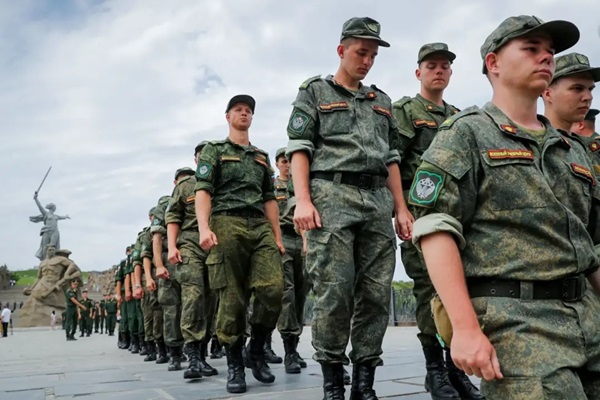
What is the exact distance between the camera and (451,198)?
1939mm

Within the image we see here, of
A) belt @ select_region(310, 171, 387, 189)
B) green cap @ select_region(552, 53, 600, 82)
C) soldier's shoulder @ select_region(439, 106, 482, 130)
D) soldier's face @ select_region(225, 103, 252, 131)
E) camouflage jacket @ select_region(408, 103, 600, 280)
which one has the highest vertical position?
soldier's face @ select_region(225, 103, 252, 131)

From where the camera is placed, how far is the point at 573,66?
293 cm

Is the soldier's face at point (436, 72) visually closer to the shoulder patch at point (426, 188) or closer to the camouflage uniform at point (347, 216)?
the camouflage uniform at point (347, 216)

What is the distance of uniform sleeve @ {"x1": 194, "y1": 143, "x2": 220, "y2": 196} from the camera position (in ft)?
16.6

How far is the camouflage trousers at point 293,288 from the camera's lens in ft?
20.3

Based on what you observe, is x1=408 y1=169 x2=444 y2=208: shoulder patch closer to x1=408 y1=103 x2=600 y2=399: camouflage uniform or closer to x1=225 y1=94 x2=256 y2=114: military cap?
x1=408 y1=103 x2=600 y2=399: camouflage uniform

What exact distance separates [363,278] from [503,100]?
172cm

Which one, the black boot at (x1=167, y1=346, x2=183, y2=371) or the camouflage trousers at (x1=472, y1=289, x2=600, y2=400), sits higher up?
the camouflage trousers at (x1=472, y1=289, x2=600, y2=400)

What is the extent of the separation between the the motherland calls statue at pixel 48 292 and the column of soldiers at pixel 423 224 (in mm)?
28844

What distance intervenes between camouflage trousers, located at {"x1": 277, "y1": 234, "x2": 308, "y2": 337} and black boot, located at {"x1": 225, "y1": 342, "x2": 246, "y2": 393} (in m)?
1.38

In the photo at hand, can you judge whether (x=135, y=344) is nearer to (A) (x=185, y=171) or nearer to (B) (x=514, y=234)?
(A) (x=185, y=171)

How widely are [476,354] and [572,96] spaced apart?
185 centimetres

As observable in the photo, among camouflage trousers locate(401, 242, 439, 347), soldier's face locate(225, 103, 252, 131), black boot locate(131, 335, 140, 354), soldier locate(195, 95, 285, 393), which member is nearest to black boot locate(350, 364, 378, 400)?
camouflage trousers locate(401, 242, 439, 347)

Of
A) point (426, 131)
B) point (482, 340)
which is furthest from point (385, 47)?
point (482, 340)
